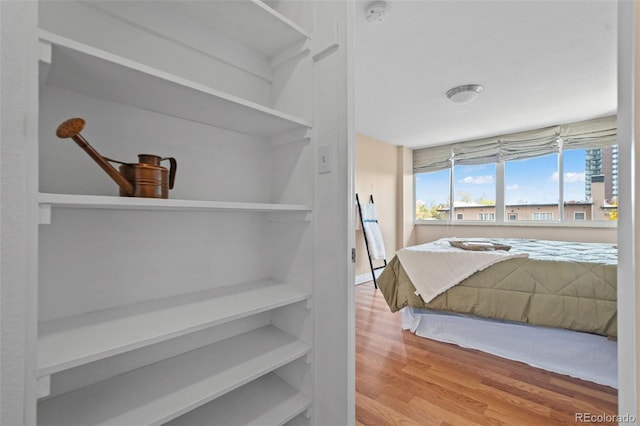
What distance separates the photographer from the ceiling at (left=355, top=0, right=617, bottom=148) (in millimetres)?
1795

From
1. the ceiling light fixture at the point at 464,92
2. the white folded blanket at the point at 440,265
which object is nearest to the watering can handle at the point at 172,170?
the white folded blanket at the point at 440,265

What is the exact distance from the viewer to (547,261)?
2006 mm

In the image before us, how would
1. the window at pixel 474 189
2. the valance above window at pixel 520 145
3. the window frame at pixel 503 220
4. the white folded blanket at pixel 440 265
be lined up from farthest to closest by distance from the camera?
the window at pixel 474 189 < the window frame at pixel 503 220 < the valance above window at pixel 520 145 < the white folded blanket at pixel 440 265

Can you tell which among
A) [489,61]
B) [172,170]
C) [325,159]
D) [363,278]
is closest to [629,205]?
[325,159]

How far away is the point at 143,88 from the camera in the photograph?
870 mm

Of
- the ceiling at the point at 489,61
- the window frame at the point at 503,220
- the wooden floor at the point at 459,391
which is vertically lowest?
the wooden floor at the point at 459,391

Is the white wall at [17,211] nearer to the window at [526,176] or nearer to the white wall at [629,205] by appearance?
the white wall at [629,205]

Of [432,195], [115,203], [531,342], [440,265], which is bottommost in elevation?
[531,342]

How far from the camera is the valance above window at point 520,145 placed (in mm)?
3783

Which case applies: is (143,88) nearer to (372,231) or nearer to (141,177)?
(141,177)

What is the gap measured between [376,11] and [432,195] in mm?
4227

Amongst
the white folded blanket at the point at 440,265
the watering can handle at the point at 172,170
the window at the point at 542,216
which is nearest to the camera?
the watering can handle at the point at 172,170

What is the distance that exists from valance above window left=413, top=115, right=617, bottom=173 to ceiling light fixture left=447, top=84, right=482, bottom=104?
2139mm

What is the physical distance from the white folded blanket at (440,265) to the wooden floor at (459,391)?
18.4 inches
